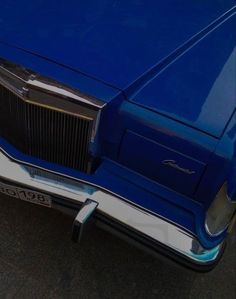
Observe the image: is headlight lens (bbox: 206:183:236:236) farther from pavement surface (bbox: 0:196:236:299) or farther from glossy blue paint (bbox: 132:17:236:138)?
pavement surface (bbox: 0:196:236:299)


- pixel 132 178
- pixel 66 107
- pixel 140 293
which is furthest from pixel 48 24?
pixel 140 293

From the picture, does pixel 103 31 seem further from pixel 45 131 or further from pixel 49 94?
pixel 45 131

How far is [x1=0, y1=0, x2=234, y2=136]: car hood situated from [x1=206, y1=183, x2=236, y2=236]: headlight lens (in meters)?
0.30

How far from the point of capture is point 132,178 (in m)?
1.93

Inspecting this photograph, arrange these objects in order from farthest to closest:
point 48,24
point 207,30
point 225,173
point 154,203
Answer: point 207,30
point 48,24
point 154,203
point 225,173

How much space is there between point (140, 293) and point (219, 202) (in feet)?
2.68

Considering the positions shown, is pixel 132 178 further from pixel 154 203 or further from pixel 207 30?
pixel 207 30

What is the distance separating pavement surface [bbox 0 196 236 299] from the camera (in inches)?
86.4

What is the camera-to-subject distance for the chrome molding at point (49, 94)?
1.77 metres

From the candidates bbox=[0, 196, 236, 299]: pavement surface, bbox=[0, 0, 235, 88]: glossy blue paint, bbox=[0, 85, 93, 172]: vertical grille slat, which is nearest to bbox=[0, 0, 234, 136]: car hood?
bbox=[0, 0, 235, 88]: glossy blue paint

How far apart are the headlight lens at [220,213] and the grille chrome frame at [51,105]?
631mm

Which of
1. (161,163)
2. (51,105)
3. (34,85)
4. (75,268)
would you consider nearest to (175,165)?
(161,163)

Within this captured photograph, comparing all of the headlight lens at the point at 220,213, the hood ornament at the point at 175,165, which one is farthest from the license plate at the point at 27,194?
the headlight lens at the point at 220,213

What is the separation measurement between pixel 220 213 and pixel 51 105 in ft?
3.03
